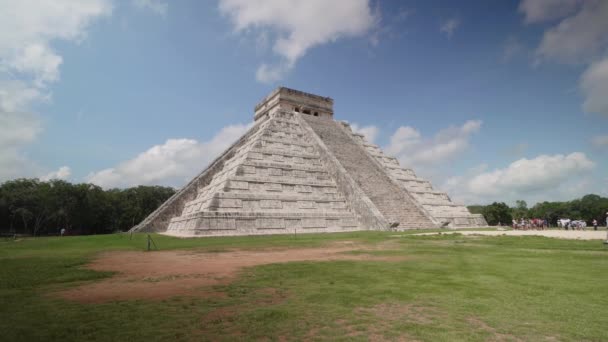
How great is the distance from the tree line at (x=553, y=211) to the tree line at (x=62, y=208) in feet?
207

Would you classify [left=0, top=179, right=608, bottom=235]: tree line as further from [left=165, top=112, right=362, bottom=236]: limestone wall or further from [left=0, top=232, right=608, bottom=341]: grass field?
[left=0, top=232, right=608, bottom=341]: grass field

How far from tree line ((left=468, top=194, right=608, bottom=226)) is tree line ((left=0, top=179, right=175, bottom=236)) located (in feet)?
207

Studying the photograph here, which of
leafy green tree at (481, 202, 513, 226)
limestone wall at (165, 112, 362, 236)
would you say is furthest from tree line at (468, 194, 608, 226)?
limestone wall at (165, 112, 362, 236)

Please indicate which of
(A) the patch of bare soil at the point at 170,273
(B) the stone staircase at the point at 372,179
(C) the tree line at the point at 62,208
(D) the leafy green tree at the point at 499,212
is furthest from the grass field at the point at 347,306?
(D) the leafy green tree at the point at 499,212

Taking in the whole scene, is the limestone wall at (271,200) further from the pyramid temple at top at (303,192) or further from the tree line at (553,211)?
the tree line at (553,211)

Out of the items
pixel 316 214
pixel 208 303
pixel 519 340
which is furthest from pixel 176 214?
pixel 519 340

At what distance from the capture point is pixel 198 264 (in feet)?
32.2

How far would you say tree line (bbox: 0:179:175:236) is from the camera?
4494cm

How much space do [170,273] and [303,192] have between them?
55.0 ft

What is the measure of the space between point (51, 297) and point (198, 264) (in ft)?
13.4

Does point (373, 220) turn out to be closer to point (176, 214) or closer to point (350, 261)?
point (350, 261)

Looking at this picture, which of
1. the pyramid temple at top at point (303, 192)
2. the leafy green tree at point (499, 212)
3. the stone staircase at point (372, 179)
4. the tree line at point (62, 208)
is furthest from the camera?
the leafy green tree at point (499, 212)

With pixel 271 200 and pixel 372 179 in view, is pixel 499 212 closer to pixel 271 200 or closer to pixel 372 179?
pixel 372 179

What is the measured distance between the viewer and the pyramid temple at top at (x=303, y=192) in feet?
69.9
